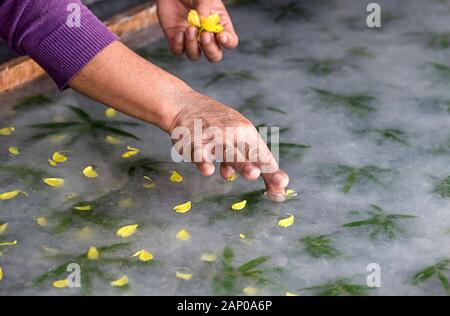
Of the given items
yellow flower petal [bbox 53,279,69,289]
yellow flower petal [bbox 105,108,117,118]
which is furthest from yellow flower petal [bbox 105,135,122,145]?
yellow flower petal [bbox 53,279,69,289]

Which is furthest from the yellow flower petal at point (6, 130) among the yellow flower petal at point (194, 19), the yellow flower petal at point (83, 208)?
the yellow flower petal at point (194, 19)

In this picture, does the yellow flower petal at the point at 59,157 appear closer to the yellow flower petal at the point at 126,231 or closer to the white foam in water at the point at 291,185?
the white foam in water at the point at 291,185

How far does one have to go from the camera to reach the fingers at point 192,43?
2.23 m

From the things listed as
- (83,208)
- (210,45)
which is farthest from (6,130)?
(210,45)

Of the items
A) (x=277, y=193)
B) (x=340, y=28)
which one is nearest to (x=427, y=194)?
(x=277, y=193)

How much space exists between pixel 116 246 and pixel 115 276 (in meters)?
0.10

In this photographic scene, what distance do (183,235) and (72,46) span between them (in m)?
0.43

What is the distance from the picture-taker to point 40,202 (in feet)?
6.47

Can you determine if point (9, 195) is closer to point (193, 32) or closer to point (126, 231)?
point (126, 231)

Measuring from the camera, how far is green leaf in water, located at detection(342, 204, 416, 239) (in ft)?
6.18

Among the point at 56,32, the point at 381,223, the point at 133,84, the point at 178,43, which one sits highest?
the point at 56,32

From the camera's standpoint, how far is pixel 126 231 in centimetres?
187

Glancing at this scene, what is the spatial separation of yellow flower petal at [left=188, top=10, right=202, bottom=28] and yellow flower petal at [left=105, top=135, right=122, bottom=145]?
32cm
